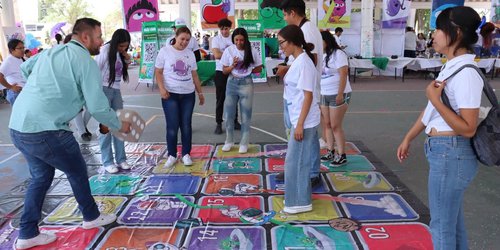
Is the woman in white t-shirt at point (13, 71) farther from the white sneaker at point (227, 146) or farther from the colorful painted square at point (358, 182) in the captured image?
the colorful painted square at point (358, 182)

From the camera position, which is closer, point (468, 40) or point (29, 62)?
point (468, 40)

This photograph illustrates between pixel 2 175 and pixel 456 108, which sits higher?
pixel 456 108

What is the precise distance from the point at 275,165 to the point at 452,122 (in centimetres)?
295

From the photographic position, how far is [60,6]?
43625 mm

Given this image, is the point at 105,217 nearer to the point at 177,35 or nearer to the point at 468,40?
the point at 177,35

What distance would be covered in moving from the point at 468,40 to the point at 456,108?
32 cm

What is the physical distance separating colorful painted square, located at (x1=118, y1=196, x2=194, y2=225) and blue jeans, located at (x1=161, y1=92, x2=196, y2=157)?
1.01m

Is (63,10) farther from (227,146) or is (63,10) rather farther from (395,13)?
(227,146)

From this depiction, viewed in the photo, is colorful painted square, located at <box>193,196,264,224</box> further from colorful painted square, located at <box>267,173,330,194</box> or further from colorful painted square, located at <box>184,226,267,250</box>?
colorful painted square, located at <box>267,173,330,194</box>

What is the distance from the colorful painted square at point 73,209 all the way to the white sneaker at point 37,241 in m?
0.32

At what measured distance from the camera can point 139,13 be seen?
37.3 ft

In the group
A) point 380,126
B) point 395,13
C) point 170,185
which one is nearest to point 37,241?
point 170,185

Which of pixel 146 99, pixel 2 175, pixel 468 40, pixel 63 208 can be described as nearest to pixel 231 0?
pixel 146 99

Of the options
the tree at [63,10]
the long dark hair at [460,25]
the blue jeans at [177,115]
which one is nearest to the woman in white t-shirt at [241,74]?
the blue jeans at [177,115]
